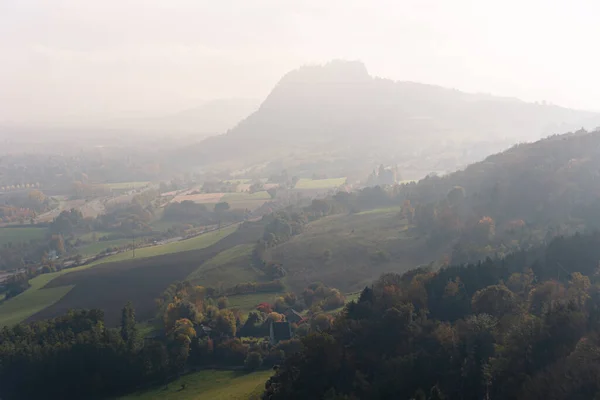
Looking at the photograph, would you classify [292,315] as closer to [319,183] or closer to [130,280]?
[130,280]

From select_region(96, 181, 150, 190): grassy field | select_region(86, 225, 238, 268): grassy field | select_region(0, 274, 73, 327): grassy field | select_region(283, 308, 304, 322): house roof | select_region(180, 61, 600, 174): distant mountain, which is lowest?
select_region(283, 308, 304, 322): house roof

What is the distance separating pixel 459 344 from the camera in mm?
18891

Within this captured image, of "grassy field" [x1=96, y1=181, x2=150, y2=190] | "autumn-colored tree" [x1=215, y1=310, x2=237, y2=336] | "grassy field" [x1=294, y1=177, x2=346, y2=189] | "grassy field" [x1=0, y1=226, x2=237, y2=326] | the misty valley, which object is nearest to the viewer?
the misty valley

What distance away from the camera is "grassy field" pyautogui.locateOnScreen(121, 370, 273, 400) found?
25375mm

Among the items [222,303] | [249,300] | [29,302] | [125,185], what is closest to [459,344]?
[222,303]

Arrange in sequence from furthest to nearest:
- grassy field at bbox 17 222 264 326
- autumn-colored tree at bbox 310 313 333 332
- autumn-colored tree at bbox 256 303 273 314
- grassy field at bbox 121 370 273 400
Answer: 1. grassy field at bbox 17 222 264 326
2. autumn-colored tree at bbox 256 303 273 314
3. autumn-colored tree at bbox 310 313 333 332
4. grassy field at bbox 121 370 273 400

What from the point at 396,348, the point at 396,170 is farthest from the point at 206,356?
the point at 396,170

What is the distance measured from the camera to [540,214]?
163ft

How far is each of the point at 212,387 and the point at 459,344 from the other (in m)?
14.3

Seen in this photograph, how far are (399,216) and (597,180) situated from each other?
21235 mm

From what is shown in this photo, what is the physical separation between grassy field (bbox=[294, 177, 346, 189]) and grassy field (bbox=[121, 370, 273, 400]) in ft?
256

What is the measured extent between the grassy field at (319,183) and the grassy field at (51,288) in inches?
1524

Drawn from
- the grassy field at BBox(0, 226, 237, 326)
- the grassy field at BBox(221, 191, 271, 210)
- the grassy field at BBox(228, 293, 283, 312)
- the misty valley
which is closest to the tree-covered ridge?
the misty valley

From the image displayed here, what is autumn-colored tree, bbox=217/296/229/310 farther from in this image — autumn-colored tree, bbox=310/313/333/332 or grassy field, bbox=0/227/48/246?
grassy field, bbox=0/227/48/246
